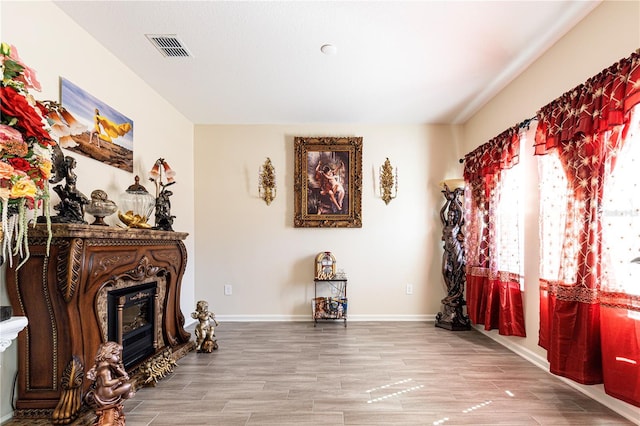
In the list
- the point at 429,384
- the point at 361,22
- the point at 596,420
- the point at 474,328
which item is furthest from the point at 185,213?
the point at 596,420

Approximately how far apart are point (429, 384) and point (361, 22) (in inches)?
108

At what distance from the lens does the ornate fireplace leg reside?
1798 millimetres

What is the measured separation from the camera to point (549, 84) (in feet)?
8.93

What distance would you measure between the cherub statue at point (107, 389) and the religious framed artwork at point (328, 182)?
2.88 m

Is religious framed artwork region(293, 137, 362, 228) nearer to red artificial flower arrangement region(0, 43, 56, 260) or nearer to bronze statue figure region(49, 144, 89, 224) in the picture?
bronze statue figure region(49, 144, 89, 224)

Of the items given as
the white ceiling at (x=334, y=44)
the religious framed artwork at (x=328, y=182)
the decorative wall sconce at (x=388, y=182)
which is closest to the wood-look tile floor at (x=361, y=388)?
the religious framed artwork at (x=328, y=182)

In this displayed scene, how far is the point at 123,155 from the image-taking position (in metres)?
2.98

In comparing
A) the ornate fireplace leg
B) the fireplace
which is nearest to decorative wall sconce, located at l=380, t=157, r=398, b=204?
the fireplace

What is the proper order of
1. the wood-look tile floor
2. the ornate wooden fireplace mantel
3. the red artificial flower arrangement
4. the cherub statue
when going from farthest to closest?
1. the wood-look tile floor
2. the ornate wooden fireplace mantel
3. the cherub statue
4. the red artificial flower arrangement

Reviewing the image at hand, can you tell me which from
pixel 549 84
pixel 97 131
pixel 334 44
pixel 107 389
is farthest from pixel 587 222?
pixel 97 131

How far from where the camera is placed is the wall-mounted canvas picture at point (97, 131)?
234 cm

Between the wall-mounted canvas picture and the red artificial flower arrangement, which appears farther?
the wall-mounted canvas picture

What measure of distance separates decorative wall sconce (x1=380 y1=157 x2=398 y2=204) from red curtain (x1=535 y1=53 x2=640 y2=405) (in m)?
2.20

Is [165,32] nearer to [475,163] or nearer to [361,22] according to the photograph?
[361,22]
